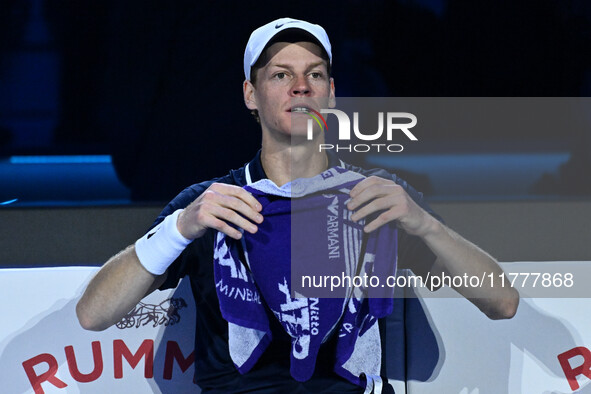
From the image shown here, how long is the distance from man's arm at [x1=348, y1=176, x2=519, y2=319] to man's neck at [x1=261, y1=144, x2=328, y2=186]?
0.25 m

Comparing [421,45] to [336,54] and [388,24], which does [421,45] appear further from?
[336,54]

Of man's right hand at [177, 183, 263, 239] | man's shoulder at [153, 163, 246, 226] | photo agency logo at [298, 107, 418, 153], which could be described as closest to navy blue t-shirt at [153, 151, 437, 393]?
man's shoulder at [153, 163, 246, 226]

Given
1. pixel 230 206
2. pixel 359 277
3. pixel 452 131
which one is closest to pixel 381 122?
pixel 452 131

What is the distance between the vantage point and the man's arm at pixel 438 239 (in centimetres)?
131

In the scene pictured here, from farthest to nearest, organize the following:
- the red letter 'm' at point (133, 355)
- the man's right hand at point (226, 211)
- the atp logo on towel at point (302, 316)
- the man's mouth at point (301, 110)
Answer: the red letter 'm' at point (133, 355) < the man's mouth at point (301, 110) < the atp logo on towel at point (302, 316) < the man's right hand at point (226, 211)

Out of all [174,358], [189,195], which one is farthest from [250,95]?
[174,358]

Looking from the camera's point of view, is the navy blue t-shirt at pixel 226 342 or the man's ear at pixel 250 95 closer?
the navy blue t-shirt at pixel 226 342

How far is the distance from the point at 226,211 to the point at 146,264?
0.74ft

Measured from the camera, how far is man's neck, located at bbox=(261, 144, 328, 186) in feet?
5.23

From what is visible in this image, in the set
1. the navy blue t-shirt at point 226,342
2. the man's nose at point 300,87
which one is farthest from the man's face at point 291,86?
the navy blue t-shirt at point 226,342

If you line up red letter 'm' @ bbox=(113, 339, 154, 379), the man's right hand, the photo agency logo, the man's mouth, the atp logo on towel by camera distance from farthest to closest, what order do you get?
the photo agency logo → red letter 'm' @ bbox=(113, 339, 154, 379) → the man's mouth → the atp logo on towel → the man's right hand

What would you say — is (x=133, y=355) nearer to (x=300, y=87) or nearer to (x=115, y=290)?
(x=115, y=290)

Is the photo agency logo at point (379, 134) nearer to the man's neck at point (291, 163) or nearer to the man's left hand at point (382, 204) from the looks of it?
the man's neck at point (291, 163)

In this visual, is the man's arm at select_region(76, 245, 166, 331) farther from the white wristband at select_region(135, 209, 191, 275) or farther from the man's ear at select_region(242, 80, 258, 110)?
the man's ear at select_region(242, 80, 258, 110)
